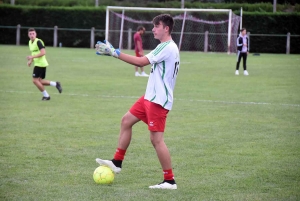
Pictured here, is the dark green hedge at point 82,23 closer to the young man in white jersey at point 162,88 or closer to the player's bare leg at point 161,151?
the young man in white jersey at point 162,88

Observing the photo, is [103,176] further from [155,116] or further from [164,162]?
[155,116]

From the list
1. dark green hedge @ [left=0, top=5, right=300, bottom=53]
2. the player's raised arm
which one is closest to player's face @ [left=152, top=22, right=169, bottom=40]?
the player's raised arm

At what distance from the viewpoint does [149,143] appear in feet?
34.4

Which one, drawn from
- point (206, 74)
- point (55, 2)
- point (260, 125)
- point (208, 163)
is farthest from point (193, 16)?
point (208, 163)

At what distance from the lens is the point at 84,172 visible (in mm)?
8094

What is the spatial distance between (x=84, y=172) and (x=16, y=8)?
4486cm

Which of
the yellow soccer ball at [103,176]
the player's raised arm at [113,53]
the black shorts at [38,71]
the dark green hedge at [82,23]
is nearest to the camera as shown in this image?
the player's raised arm at [113,53]

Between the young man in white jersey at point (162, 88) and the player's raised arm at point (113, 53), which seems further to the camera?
the young man in white jersey at point (162, 88)

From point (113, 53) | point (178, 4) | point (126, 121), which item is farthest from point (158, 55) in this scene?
point (178, 4)

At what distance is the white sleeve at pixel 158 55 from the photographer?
23.1ft

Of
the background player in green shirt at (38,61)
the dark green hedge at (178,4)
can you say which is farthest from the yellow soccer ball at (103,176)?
the dark green hedge at (178,4)

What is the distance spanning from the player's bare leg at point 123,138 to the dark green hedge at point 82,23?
40054 millimetres

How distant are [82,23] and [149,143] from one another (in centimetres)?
4012

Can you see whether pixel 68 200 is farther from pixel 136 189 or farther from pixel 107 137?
pixel 107 137
